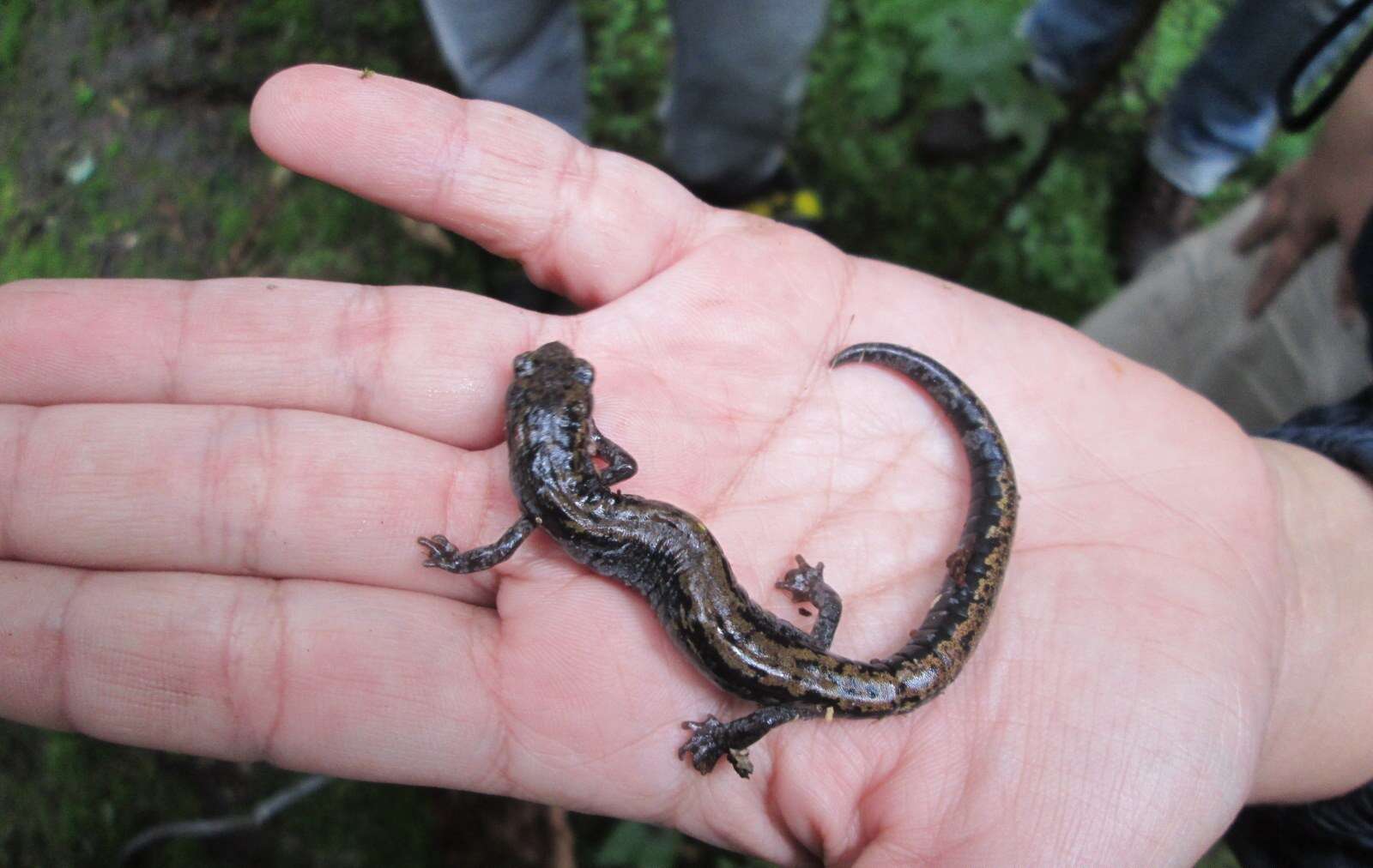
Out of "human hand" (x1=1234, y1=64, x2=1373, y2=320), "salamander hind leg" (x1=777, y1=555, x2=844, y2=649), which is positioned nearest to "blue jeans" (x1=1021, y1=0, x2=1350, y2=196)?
"human hand" (x1=1234, y1=64, x2=1373, y2=320)

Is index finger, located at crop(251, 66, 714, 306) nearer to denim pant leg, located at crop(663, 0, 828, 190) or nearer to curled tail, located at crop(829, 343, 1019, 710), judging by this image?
curled tail, located at crop(829, 343, 1019, 710)

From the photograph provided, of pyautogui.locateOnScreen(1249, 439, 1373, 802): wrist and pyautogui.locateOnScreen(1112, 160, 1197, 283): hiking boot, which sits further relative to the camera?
pyautogui.locateOnScreen(1112, 160, 1197, 283): hiking boot

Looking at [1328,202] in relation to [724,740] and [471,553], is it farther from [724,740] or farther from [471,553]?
[471,553]

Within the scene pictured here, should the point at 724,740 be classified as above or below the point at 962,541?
below

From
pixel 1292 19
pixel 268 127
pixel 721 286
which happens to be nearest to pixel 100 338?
pixel 268 127

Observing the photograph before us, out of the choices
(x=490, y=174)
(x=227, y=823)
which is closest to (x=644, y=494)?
(x=490, y=174)

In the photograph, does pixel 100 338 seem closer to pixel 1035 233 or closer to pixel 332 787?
pixel 332 787

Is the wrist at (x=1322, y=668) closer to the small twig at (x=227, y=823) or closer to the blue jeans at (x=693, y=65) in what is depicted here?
the blue jeans at (x=693, y=65)
